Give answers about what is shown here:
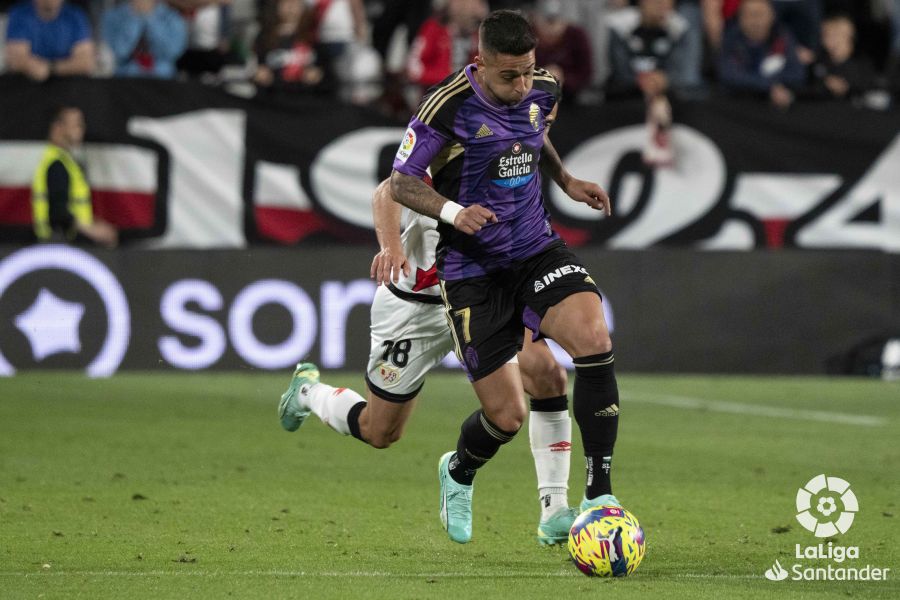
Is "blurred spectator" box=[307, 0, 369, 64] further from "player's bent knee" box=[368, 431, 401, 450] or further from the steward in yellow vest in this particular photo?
"player's bent knee" box=[368, 431, 401, 450]

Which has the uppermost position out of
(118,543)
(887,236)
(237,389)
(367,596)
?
(367,596)

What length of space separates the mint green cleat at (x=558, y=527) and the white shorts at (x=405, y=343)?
0.94 metres

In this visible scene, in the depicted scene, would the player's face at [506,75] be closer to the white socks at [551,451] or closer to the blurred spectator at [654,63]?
the white socks at [551,451]

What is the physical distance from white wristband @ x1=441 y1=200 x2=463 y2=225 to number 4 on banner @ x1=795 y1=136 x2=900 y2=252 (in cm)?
911

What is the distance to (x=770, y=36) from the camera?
1502 cm

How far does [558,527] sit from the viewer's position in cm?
659

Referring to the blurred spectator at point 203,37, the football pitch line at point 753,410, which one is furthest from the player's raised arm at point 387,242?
Answer: the blurred spectator at point 203,37

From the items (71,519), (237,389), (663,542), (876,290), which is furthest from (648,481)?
(876,290)

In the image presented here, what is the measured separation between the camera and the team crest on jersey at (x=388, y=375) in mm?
7195

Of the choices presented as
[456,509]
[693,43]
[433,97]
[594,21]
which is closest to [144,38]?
[594,21]

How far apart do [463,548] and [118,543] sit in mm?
1449

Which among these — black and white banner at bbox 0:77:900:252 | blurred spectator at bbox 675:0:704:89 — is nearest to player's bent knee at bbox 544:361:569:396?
black and white banner at bbox 0:77:900:252

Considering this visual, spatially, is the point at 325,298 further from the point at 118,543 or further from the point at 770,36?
the point at 118,543

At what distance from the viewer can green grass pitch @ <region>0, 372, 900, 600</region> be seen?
5.86 meters
